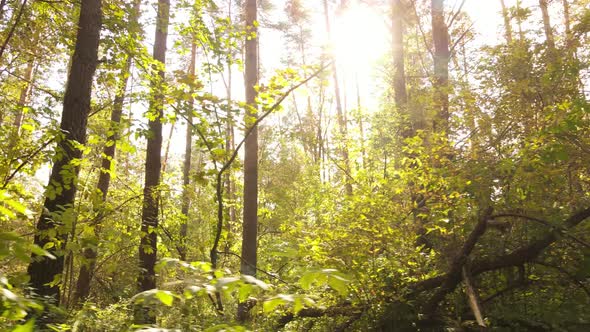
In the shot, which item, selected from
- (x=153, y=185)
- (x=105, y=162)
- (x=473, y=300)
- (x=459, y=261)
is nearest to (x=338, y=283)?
(x=473, y=300)

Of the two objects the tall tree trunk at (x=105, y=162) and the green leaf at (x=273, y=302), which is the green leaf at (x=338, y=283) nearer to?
the green leaf at (x=273, y=302)

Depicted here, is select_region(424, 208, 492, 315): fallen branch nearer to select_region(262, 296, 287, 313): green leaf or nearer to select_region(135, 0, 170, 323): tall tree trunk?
select_region(262, 296, 287, 313): green leaf

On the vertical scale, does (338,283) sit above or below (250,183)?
below

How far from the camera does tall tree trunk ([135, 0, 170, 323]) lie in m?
4.89

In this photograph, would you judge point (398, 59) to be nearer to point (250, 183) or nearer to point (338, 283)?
point (250, 183)

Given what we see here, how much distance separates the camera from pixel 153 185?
7664 mm

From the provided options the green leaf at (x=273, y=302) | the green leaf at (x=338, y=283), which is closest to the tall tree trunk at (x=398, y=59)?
the green leaf at (x=338, y=283)

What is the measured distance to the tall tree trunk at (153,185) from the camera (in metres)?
4.89

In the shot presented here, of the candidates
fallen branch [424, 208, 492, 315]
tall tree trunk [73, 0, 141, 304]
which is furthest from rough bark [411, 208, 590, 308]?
tall tree trunk [73, 0, 141, 304]

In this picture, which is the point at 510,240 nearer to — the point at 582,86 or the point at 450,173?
the point at 450,173

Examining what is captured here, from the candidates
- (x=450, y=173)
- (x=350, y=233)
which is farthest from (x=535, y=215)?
(x=350, y=233)

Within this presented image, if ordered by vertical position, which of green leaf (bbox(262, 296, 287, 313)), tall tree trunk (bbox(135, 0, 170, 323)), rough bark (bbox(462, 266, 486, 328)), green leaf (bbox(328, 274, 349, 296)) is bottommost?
rough bark (bbox(462, 266, 486, 328))

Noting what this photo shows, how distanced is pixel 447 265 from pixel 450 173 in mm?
1036

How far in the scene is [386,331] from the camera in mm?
3828
